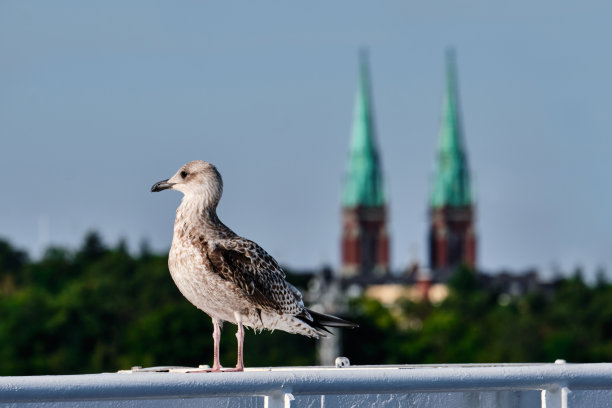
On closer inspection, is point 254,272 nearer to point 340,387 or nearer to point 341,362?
point 341,362

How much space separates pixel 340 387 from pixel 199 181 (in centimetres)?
271

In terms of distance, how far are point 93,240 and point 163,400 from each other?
16481 cm

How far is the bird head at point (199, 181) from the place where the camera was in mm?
10797

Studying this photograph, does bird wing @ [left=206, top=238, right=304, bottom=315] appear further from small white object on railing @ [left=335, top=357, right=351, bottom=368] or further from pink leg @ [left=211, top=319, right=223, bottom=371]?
small white object on railing @ [left=335, top=357, right=351, bottom=368]

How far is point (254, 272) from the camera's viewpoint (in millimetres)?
10766

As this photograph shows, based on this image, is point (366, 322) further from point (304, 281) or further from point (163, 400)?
point (163, 400)

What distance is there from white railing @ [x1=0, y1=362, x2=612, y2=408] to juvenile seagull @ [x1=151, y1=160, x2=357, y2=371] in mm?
1886

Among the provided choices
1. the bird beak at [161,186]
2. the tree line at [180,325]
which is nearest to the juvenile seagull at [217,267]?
the bird beak at [161,186]

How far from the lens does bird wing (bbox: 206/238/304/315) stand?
1064 centimetres

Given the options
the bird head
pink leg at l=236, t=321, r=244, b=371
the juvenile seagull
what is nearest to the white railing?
pink leg at l=236, t=321, r=244, b=371

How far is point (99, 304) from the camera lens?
5359 inches

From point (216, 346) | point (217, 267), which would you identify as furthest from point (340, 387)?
point (217, 267)

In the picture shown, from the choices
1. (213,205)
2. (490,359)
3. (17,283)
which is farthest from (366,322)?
(213,205)

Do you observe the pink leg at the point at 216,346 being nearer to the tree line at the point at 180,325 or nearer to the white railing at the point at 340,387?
the white railing at the point at 340,387
